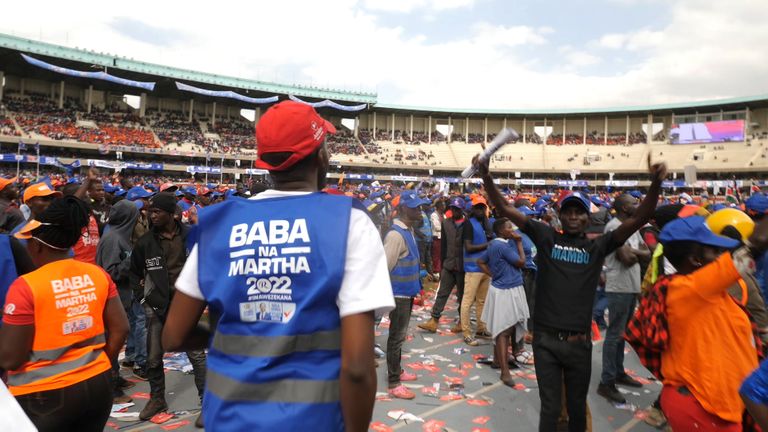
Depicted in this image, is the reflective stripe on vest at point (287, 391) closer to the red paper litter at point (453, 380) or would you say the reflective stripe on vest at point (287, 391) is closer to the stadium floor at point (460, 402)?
the stadium floor at point (460, 402)

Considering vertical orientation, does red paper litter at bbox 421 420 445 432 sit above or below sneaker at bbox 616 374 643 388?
below

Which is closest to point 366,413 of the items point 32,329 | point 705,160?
point 32,329

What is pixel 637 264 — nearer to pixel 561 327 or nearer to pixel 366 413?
pixel 561 327

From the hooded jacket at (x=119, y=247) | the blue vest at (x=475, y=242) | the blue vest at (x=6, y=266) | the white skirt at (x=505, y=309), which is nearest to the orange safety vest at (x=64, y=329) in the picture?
the blue vest at (x=6, y=266)

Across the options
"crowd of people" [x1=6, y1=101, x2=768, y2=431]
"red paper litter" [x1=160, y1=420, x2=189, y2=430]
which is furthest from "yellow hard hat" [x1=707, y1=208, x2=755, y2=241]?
"red paper litter" [x1=160, y1=420, x2=189, y2=430]

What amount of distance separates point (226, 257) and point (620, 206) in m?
5.15

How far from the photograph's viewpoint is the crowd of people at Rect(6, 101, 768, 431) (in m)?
1.31

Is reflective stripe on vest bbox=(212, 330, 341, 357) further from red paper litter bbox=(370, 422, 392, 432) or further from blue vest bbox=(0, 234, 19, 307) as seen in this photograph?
red paper litter bbox=(370, 422, 392, 432)

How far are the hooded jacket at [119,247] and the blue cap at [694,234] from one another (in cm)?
478

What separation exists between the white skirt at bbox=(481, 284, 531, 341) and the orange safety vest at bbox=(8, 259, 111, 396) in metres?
3.83

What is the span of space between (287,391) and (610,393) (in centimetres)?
442

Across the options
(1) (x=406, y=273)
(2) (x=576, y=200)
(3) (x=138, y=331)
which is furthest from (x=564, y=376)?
(3) (x=138, y=331)

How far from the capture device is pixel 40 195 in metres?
4.54

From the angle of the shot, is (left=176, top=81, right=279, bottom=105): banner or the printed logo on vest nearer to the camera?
the printed logo on vest
